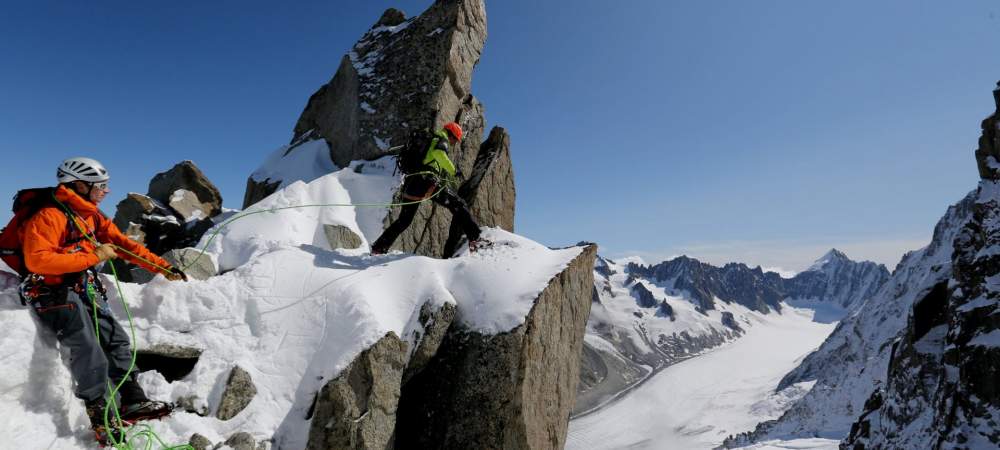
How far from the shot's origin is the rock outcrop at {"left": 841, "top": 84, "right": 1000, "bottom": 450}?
78.5 feet

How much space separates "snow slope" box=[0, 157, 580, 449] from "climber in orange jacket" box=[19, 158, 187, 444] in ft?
0.93

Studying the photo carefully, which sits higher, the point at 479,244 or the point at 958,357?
the point at 479,244

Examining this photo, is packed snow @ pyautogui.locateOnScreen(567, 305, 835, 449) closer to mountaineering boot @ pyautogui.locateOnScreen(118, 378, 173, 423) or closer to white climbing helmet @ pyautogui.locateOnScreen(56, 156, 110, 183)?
mountaineering boot @ pyautogui.locateOnScreen(118, 378, 173, 423)

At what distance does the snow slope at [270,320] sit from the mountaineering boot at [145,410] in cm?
13

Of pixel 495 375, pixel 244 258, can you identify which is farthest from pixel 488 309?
pixel 244 258

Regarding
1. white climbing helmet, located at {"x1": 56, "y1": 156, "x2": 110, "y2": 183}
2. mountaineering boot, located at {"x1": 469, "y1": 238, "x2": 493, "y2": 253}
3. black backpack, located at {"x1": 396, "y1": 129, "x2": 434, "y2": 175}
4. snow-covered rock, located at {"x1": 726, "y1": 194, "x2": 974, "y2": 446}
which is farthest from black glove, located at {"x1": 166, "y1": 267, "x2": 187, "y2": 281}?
snow-covered rock, located at {"x1": 726, "y1": 194, "x2": 974, "y2": 446}

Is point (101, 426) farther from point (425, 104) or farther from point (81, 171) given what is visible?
point (425, 104)

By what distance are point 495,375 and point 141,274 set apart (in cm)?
916

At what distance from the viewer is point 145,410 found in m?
5.54

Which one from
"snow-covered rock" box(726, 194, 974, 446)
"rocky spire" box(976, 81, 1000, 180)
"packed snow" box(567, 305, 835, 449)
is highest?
"rocky spire" box(976, 81, 1000, 180)

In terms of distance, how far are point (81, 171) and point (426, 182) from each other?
6512mm

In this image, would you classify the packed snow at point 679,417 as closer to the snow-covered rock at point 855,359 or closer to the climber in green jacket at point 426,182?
the snow-covered rock at point 855,359

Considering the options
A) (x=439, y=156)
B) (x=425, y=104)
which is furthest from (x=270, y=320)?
(x=425, y=104)

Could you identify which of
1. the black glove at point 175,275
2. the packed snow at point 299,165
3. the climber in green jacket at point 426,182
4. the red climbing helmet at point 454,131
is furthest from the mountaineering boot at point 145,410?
the packed snow at point 299,165
